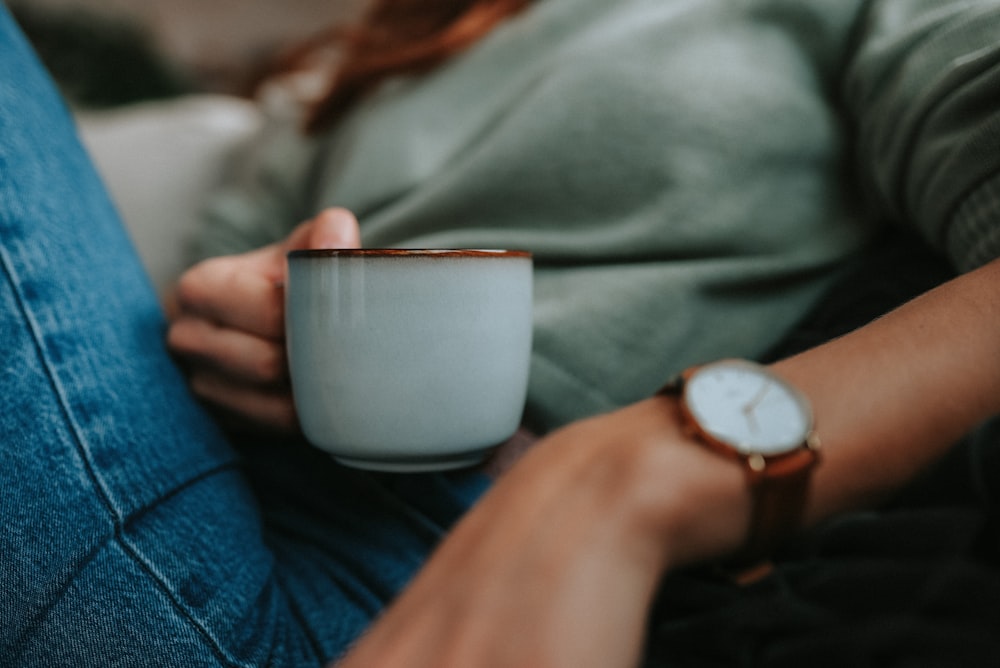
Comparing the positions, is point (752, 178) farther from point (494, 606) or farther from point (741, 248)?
point (494, 606)

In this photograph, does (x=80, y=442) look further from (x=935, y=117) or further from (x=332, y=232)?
(x=935, y=117)

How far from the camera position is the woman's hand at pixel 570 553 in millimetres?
246

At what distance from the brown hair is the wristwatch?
56 centimetres

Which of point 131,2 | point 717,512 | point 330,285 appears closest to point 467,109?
point 330,285

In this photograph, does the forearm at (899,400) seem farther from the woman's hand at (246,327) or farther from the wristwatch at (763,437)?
the woman's hand at (246,327)

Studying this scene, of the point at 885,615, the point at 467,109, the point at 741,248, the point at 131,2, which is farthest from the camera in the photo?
the point at 131,2

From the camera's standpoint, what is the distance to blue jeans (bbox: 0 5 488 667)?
0.35 m

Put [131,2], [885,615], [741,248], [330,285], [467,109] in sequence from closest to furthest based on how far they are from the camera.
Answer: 1. [885,615]
2. [330,285]
3. [741,248]
4. [467,109]
5. [131,2]

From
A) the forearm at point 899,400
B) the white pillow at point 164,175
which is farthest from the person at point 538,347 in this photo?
the white pillow at point 164,175

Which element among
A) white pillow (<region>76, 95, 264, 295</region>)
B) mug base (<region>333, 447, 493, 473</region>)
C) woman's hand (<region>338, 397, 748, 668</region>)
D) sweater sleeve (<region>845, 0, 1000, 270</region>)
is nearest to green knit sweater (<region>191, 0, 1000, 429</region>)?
sweater sleeve (<region>845, 0, 1000, 270</region>)

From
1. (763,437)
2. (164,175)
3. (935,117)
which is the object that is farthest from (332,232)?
(164,175)

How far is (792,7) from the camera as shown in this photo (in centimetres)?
59

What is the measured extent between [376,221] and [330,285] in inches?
11.4

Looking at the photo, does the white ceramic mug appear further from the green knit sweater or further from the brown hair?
the brown hair
